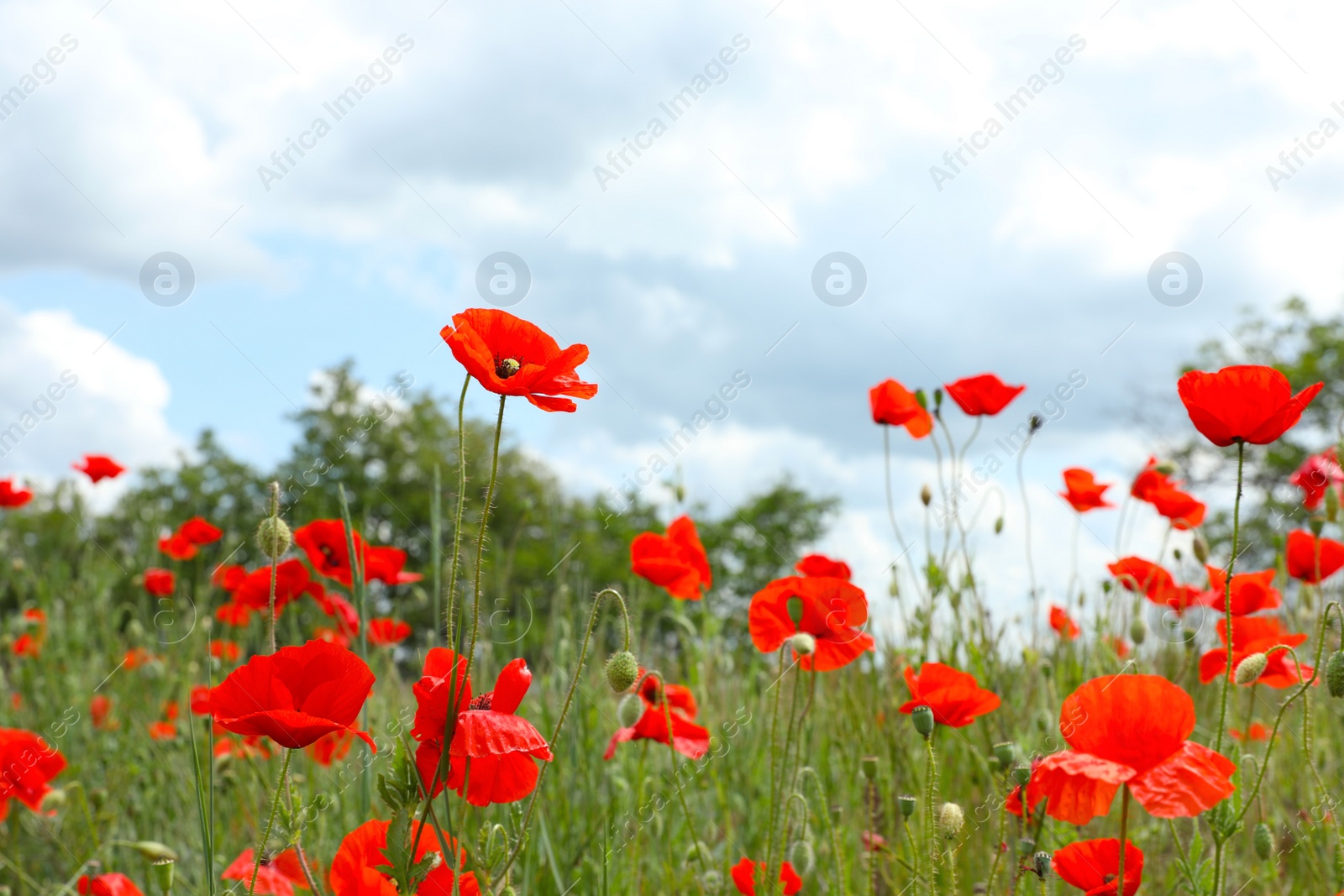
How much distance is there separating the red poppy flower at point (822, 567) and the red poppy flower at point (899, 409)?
30.8 inches

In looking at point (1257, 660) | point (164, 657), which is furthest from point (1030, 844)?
point (164, 657)

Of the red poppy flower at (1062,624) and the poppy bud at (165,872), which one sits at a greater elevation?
the red poppy flower at (1062,624)

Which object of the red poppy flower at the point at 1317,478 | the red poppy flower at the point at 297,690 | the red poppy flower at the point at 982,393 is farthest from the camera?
the red poppy flower at the point at 982,393

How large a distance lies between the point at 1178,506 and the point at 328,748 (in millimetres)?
2386

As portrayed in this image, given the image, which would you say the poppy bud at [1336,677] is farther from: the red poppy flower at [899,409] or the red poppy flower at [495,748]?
the red poppy flower at [899,409]

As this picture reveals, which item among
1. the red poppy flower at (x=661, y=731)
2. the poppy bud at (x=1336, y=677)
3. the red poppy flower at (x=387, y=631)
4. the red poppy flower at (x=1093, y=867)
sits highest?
the poppy bud at (x=1336, y=677)

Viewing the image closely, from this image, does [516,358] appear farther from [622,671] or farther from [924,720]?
[924,720]

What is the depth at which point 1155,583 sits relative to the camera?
2424mm

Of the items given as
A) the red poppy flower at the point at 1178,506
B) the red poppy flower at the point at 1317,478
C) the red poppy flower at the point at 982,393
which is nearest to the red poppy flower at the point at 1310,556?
the red poppy flower at the point at 1317,478

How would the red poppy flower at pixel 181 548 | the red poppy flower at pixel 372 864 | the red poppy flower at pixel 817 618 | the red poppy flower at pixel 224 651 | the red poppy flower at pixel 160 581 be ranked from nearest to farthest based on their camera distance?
the red poppy flower at pixel 372 864 < the red poppy flower at pixel 817 618 < the red poppy flower at pixel 224 651 < the red poppy flower at pixel 181 548 < the red poppy flower at pixel 160 581

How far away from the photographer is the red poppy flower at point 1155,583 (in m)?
2.42

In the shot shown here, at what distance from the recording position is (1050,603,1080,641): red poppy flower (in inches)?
109

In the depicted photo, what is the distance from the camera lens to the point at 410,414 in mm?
21750

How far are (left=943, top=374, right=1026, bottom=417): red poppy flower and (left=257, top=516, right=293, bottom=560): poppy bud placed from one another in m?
1.73
